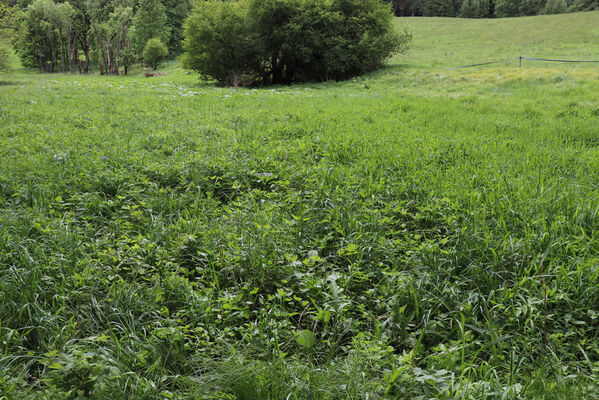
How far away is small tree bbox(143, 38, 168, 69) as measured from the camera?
1629 inches

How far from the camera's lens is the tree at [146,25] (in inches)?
1762

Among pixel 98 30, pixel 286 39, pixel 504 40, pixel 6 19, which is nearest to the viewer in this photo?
pixel 6 19

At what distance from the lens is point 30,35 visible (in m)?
48.1

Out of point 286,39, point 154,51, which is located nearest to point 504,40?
point 286,39

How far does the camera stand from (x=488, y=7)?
239 feet

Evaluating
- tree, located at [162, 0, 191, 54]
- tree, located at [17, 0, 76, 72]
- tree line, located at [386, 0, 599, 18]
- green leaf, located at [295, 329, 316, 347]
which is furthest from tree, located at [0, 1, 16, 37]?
tree line, located at [386, 0, 599, 18]

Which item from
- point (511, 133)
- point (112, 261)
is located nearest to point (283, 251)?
point (112, 261)

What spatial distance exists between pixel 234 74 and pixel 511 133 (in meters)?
21.1

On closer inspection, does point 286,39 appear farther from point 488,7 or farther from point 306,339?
point 488,7

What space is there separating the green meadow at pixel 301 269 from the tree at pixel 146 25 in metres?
46.9

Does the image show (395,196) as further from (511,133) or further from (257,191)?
(511,133)

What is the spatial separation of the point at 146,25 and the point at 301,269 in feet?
174

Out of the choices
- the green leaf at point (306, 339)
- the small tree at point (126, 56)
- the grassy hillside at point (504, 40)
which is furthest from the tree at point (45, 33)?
the green leaf at point (306, 339)

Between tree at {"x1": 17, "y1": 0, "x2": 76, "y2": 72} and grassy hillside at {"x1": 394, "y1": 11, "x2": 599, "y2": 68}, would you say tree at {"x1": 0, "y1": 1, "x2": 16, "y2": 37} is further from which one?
grassy hillside at {"x1": 394, "y1": 11, "x2": 599, "y2": 68}
